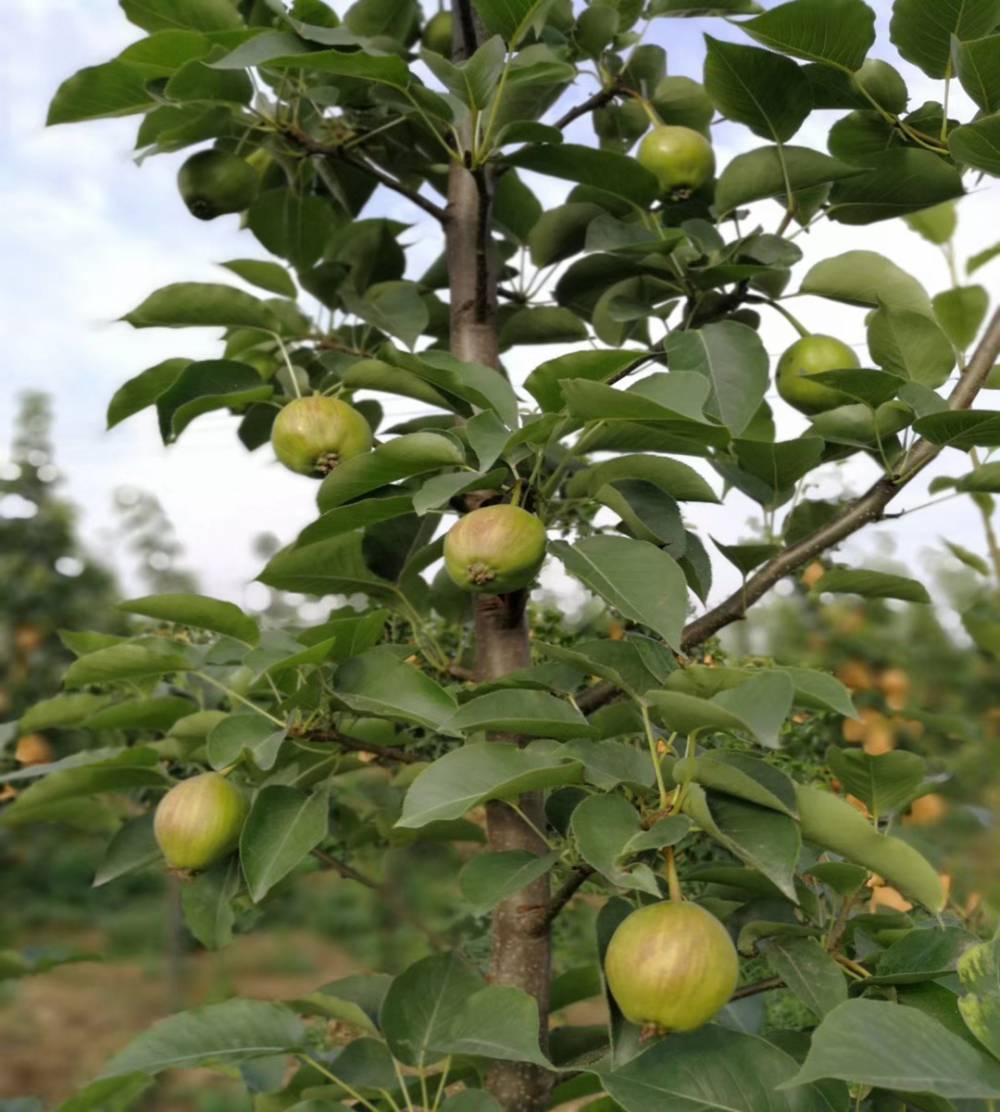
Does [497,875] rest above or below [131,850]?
above

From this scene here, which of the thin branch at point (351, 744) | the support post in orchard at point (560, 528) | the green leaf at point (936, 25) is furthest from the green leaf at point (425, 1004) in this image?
the green leaf at point (936, 25)

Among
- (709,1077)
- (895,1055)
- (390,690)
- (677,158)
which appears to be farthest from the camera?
(677,158)

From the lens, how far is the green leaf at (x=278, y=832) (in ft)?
2.84

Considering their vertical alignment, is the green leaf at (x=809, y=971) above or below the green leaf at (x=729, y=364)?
below

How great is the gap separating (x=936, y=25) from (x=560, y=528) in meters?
0.62

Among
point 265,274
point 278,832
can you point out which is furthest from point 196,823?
point 265,274

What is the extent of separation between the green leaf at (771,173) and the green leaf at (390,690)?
52cm

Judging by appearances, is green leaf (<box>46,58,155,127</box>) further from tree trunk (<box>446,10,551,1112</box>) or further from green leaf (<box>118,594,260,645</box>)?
green leaf (<box>118,594,260,645</box>)

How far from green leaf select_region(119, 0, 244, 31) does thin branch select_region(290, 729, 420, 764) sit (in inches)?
25.6

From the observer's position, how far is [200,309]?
1.03 metres

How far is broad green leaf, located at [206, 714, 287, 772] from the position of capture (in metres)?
0.85

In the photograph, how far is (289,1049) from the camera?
908 millimetres

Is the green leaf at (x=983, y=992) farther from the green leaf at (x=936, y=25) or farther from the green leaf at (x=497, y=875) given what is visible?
A: the green leaf at (x=936, y=25)

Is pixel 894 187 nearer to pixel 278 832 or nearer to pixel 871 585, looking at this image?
pixel 871 585
